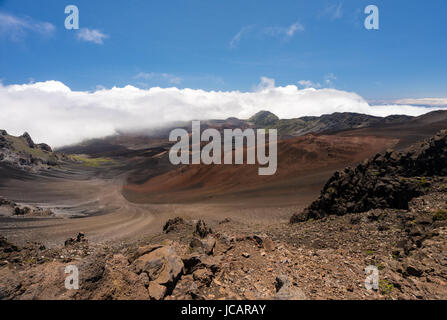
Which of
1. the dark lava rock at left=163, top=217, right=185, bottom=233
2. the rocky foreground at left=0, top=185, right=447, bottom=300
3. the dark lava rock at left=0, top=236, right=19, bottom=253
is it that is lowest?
the dark lava rock at left=163, top=217, right=185, bottom=233

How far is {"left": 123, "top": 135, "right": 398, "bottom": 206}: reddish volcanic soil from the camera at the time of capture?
24.3 meters

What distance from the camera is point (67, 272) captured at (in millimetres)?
3787

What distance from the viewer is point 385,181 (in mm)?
10953

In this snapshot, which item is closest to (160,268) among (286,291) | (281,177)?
(286,291)

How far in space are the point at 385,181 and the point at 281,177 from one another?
18.6m

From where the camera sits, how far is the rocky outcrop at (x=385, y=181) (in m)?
9.94

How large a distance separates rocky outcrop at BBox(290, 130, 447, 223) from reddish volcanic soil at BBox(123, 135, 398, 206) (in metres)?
8.58

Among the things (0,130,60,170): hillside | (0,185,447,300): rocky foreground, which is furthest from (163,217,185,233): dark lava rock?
(0,130,60,170): hillside

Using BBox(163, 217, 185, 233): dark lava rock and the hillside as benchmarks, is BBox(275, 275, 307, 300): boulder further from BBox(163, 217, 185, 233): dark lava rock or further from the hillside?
the hillside

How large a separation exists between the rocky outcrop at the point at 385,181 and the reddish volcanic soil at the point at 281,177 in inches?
338

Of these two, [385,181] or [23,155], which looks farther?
[23,155]

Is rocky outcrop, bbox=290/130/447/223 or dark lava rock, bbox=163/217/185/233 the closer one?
Answer: rocky outcrop, bbox=290/130/447/223

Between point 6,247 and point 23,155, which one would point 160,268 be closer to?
point 6,247
